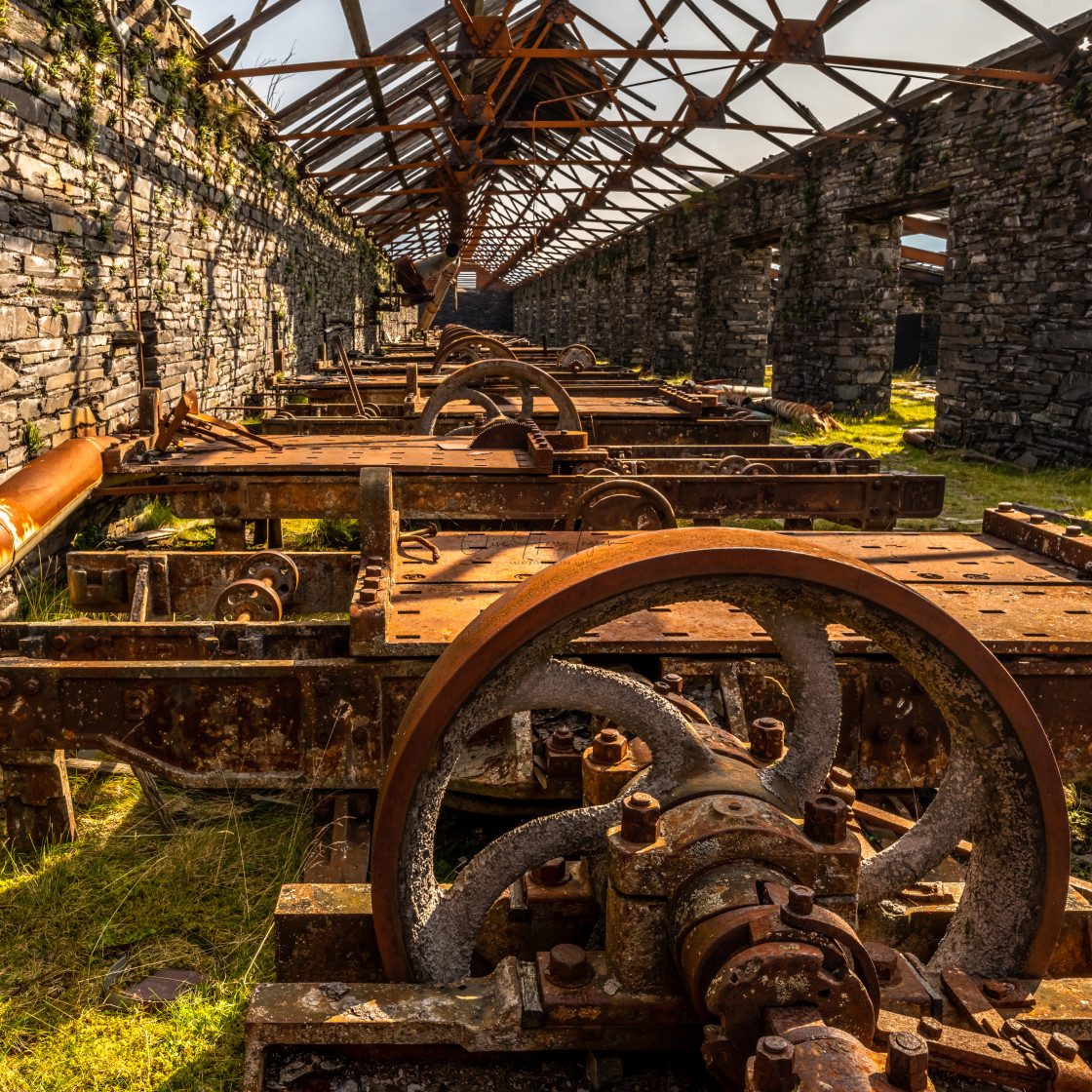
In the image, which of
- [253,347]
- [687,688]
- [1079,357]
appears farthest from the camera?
[253,347]

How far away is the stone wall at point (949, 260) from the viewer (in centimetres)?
1012

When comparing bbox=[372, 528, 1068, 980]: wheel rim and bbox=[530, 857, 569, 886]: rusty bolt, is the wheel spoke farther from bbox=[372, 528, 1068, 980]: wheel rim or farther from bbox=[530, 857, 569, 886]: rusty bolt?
bbox=[530, 857, 569, 886]: rusty bolt

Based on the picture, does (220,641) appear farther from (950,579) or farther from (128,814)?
(950,579)

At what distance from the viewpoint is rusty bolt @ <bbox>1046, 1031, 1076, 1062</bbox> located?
1351mm

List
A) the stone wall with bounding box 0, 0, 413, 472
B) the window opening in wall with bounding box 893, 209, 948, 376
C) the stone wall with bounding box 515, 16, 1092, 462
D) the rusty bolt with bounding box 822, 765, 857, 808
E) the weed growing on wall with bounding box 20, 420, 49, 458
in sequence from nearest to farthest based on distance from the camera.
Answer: the rusty bolt with bounding box 822, 765, 857, 808 < the stone wall with bounding box 0, 0, 413, 472 < the weed growing on wall with bounding box 20, 420, 49, 458 < the stone wall with bounding box 515, 16, 1092, 462 < the window opening in wall with bounding box 893, 209, 948, 376

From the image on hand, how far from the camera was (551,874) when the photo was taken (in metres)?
1.75

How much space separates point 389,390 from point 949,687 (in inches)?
372

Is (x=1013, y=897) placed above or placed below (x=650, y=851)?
below

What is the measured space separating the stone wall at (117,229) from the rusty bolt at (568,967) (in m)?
5.35

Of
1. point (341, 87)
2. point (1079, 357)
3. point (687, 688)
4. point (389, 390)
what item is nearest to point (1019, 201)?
point (1079, 357)

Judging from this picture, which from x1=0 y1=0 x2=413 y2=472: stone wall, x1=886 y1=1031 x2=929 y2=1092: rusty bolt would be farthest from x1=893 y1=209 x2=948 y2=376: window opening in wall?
x1=886 y1=1031 x2=929 y2=1092: rusty bolt

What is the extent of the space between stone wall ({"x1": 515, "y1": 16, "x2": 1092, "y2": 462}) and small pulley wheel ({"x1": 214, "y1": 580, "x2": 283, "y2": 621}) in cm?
970

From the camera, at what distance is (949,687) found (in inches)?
60.7

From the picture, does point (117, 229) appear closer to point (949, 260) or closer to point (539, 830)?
point (539, 830)
